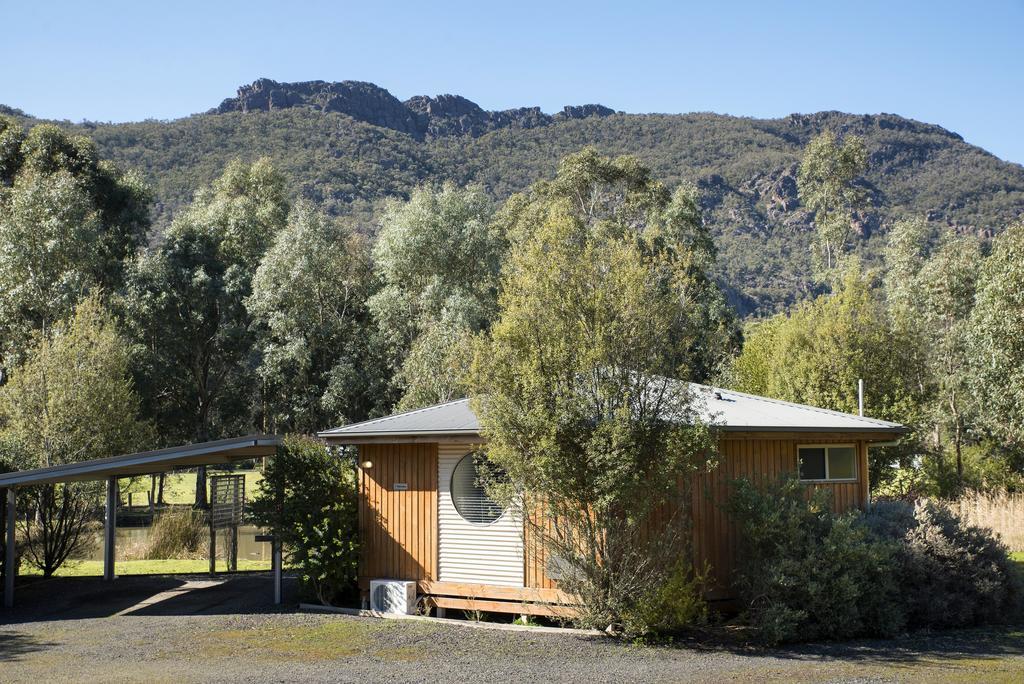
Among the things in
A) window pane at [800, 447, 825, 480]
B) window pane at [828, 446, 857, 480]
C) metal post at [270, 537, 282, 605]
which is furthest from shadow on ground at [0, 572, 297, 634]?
window pane at [828, 446, 857, 480]

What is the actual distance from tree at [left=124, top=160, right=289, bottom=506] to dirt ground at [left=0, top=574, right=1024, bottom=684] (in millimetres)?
20348

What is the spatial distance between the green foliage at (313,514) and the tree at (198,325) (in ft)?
63.7

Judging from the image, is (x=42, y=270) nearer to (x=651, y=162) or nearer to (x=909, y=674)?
(x=909, y=674)

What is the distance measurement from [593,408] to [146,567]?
40.9ft

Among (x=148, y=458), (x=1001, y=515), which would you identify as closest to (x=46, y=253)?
(x=148, y=458)

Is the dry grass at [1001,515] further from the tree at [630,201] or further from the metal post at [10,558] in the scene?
the tree at [630,201]

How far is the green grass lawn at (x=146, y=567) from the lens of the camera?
18594 mm

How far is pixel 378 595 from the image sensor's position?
13.0 metres

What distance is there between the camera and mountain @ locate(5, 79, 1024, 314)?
7338 cm

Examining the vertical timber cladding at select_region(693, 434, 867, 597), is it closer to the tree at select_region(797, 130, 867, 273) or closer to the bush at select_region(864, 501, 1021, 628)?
the bush at select_region(864, 501, 1021, 628)

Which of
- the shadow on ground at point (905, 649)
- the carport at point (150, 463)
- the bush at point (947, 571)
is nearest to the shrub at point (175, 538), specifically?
the carport at point (150, 463)

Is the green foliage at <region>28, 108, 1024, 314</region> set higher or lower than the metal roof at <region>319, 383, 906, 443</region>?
higher

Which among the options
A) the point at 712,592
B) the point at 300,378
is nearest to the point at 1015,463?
the point at 712,592

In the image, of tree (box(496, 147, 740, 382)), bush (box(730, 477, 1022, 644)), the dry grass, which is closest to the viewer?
bush (box(730, 477, 1022, 644))
